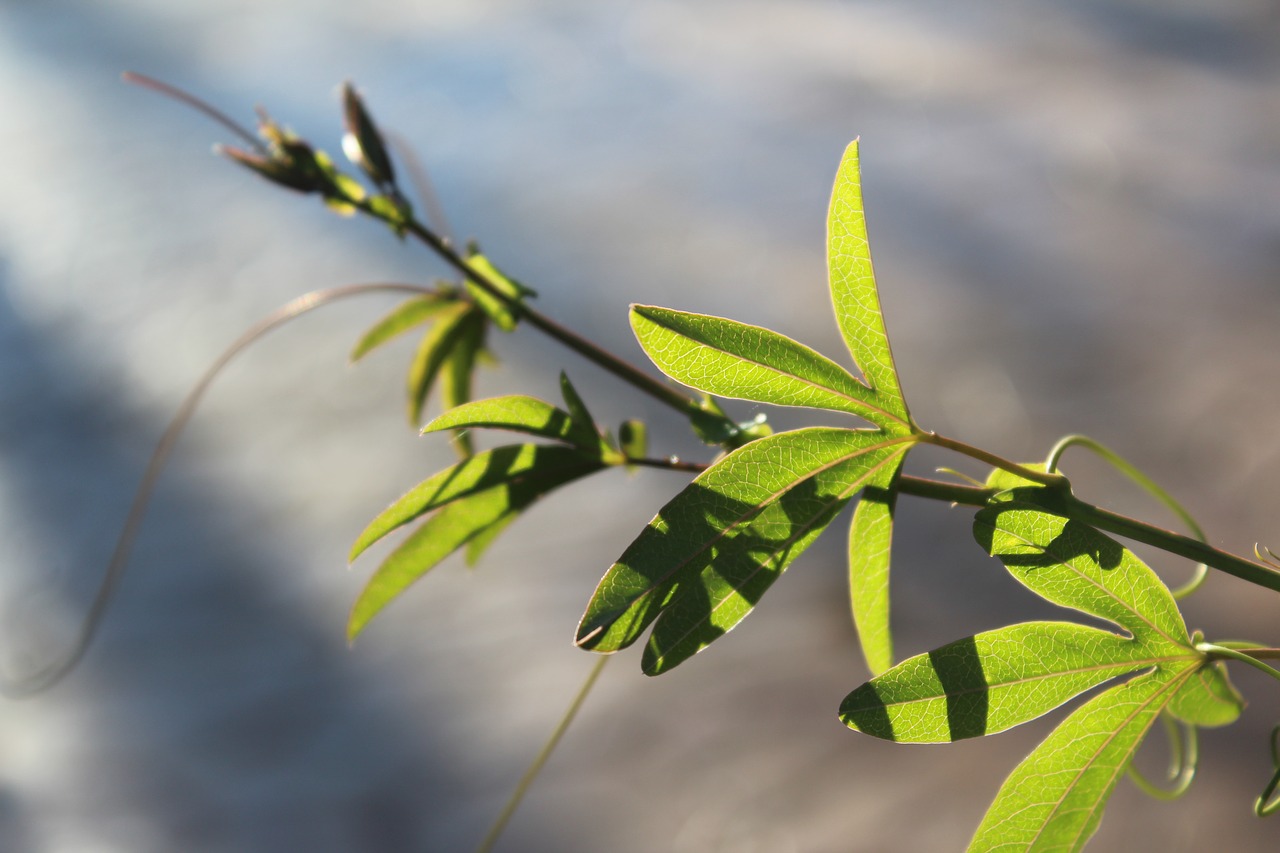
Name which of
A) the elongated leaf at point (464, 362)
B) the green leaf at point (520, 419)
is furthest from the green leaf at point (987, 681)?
the elongated leaf at point (464, 362)

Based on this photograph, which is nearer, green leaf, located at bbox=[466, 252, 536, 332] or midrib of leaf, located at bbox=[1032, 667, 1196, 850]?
midrib of leaf, located at bbox=[1032, 667, 1196, 850]

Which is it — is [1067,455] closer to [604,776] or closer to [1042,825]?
[604,776]

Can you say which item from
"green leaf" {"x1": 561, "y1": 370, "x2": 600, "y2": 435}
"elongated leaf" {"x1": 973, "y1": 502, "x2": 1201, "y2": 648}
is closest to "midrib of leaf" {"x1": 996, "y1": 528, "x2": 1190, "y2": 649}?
"elongated leaf" {"x1": 973, "y1": 502, "x2": 1201, "y2": 648}

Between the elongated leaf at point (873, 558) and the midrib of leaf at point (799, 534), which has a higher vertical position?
the midrib of leaf at point (799, 534)

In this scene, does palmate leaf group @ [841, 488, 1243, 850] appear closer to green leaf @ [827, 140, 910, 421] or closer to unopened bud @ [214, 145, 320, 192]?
green leaf @ [827, 140, 910, 421]

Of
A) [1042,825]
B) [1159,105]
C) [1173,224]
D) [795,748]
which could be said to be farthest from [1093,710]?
[1159,105]

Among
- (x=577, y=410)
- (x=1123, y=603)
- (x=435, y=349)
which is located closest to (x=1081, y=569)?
(x=1123, y=603)

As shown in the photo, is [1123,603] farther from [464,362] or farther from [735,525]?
[464,362]

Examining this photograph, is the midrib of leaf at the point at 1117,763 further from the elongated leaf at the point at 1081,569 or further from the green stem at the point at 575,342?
the green stem at the point at 575,342
